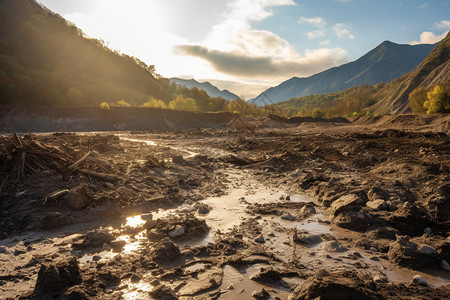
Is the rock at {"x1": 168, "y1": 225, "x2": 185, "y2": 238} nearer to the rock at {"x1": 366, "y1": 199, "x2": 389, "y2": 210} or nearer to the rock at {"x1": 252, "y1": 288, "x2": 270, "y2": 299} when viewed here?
the rock at {"x1": 252, "y1": 288, "x2": 270, "y2": 299}

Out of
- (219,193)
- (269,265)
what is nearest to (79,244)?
(269,265)

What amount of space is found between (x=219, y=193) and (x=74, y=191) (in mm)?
3614

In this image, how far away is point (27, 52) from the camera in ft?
212

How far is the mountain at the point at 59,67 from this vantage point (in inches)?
1775

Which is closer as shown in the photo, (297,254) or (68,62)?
(297,254)

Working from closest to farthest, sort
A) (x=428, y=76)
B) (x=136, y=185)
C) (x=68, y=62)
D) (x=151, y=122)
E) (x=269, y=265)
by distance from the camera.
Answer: (x=269, y=265) < (x=136, y=185) < (x=151, y=122) < (x=68, y=62) < (x=428, y=76)

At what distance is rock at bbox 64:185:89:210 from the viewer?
5.21 m

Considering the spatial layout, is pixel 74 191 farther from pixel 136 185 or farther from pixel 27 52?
pixel 27 52

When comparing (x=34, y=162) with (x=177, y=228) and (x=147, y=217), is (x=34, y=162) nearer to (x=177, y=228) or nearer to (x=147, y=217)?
(x=147, y=217)

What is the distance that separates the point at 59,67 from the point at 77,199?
74.9 metres

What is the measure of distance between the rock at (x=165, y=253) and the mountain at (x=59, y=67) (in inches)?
1831

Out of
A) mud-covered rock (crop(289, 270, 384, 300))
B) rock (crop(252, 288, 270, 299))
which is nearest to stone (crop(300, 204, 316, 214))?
mud-covered rock (crop(289, 270, 384, 300))

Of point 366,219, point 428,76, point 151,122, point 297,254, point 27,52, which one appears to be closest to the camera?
point 297,254

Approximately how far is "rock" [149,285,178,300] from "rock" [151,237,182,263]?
0.70 meters
